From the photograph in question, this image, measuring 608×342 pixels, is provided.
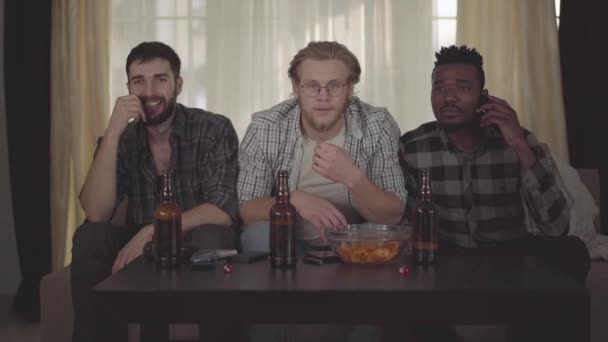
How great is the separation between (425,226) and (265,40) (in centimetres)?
220

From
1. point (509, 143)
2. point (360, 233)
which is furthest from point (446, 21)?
point (360, 233)

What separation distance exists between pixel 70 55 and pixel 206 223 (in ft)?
5.54

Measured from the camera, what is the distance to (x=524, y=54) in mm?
3891

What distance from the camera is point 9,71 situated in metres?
3.80

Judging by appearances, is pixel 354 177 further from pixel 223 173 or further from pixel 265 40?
pixel 265 40

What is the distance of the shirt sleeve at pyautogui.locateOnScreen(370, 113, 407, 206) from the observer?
267cm

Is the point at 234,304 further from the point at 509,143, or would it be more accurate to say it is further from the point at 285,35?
the point at 285,35

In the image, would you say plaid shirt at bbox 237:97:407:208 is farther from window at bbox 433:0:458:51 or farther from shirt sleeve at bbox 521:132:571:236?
window at bbox 433:0:458:51

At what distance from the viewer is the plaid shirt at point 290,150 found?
2719mm

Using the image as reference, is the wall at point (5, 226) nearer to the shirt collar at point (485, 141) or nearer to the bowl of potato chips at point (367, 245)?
the shirt collar at point (485, 141)

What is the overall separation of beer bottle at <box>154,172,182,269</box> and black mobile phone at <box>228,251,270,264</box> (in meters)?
0.15

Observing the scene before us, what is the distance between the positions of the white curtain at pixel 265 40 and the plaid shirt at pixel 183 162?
3.66ft

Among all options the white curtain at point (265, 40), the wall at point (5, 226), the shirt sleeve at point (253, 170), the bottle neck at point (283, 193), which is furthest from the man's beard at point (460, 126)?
the wall at point (5, 226)

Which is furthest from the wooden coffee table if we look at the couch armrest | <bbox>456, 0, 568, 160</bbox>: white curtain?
<bbox>456, 0, 568, 160</bbox>: white curtain
